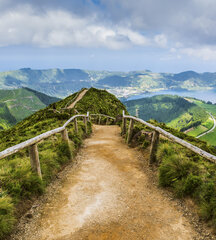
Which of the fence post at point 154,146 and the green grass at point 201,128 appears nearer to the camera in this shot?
the fence post at point 154,146

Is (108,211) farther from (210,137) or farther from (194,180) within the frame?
(210,137)

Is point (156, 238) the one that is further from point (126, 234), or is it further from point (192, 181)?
point (192, 181)

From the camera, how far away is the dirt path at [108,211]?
3590mm

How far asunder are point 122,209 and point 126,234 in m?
0.81

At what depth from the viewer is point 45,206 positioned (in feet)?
14.7

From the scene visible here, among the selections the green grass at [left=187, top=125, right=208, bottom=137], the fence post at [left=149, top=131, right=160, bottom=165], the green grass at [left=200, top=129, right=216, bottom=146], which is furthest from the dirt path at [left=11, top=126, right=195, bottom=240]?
the green grass at [left=187, top=125, right=208, bottom=137]

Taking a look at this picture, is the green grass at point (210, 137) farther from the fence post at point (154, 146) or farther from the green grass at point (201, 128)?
the fence post at point (154, 146)

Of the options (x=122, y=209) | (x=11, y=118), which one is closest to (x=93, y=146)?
(x=122, y=209)

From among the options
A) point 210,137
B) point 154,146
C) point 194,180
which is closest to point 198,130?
point 210,137

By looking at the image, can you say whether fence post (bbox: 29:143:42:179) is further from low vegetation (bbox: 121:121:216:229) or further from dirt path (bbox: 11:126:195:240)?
low vegetation (bbox: 121:121:216:229)

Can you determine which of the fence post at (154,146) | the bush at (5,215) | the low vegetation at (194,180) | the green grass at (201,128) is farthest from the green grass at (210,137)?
the bush at (5,215)

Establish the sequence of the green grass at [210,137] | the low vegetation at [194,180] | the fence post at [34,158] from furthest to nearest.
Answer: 1. the green grass at [210,137]
2. the fence post at [34,158]
3. the low vegetation at [194,180]

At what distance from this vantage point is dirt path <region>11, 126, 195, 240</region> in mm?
3590

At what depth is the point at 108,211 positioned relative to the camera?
427 cm
